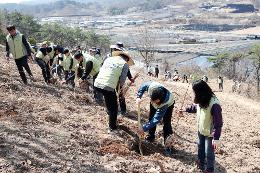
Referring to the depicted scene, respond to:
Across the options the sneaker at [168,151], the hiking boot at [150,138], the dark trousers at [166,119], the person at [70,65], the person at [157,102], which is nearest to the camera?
the person at [157,102]

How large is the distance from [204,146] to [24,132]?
122 inches

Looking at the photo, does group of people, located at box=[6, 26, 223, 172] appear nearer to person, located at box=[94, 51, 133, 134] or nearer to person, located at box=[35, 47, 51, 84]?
person, located at box=[94, 51, 133, 134]

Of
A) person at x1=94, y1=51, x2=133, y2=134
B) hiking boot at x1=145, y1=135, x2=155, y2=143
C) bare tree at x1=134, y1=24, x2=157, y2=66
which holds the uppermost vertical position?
person at x1=94, y1=51, x2=133, y2=134

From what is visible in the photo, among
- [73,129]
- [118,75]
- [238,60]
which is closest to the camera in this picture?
[118,75]

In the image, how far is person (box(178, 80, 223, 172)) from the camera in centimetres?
628

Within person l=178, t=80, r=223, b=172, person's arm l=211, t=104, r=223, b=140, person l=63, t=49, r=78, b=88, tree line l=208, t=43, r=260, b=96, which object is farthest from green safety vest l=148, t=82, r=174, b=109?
tree line l=208, t=43, r=260, b=96

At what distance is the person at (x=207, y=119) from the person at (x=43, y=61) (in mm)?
6990

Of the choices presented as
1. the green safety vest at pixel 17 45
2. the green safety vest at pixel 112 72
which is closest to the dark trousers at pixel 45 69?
the green safety vest at pixel 17 45

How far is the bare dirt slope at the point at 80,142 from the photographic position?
6.57 meters

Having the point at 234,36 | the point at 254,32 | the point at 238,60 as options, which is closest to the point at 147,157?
the point at 238,60

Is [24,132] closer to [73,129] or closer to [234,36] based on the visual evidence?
[73,129]

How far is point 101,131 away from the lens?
28.0 feet

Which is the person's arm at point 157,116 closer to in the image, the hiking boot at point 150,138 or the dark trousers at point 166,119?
the dark trousers at point 166,119

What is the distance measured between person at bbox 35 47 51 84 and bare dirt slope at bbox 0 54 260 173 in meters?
1.48
